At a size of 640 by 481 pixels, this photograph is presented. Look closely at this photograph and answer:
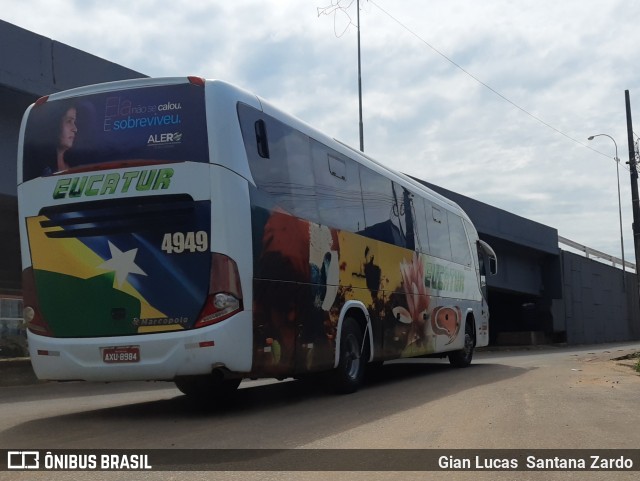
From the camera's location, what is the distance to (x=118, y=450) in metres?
6.36

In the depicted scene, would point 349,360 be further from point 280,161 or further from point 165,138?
point 165,138

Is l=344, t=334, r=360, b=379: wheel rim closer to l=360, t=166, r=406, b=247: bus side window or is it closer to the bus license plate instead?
l=360, t=166, r=406, b=247: bus side window

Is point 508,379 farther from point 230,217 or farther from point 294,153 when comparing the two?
point 230,217

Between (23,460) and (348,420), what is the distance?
3.41 m

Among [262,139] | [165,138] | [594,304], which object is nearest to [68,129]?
[165,138]

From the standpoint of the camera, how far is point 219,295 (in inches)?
310

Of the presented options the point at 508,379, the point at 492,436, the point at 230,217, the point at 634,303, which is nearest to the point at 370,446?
the point at 492,436

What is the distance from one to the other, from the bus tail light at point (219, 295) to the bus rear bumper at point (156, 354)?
0.26ft

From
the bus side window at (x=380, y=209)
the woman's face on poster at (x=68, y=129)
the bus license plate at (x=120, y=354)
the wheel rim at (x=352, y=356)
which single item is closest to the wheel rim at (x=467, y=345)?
the bus side window at (x=380, y=209)

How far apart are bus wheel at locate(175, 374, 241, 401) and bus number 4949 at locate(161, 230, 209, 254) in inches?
93.3

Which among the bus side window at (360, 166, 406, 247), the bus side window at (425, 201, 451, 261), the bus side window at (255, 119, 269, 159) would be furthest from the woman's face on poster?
the bus side window at (425, 201, 451, 261)

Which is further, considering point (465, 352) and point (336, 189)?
point (465, 352)

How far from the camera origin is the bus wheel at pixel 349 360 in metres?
10.5

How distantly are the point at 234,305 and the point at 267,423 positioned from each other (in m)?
1.30
